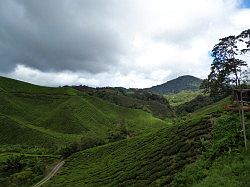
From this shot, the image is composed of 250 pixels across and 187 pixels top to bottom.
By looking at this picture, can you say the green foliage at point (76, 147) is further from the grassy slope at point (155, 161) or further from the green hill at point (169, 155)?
the green hill at point (169, 155)

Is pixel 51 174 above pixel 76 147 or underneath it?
underneath

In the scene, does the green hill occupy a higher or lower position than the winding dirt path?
higher

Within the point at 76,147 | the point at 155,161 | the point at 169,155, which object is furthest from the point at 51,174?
the point at 169,155

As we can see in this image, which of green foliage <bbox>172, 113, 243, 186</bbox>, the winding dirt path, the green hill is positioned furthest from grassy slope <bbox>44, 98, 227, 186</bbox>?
the winding dirt path

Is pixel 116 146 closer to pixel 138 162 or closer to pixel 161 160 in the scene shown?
pixel 138 162

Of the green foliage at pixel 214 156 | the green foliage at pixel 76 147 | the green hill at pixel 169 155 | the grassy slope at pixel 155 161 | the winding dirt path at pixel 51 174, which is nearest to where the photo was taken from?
the green foliage at pixel 214 156

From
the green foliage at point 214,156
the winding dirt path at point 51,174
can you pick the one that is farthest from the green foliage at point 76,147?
the green foliage at point 214,156

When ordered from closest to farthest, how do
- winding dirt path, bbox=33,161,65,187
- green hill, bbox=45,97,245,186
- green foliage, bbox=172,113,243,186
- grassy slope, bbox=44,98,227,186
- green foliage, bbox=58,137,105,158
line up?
green foliage, bbox=172,113,243,186, green hill, bbox=45,97,245,186, grassy slope, bbox=44,98,227,186, winding dirt path, bbox=33,161,65,187, green foliage, bbox=58,137,105,158

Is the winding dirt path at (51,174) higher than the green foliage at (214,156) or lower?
lower

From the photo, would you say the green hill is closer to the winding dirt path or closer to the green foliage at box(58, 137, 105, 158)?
the winding dirt path

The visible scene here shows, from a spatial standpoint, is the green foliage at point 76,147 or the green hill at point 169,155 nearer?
the green hill at point 169,155

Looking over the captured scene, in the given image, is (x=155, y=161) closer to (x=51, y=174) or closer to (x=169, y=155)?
(x=169, y=155)

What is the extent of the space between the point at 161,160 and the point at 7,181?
7299 cm

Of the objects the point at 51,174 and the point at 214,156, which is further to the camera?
the point at 51,174
